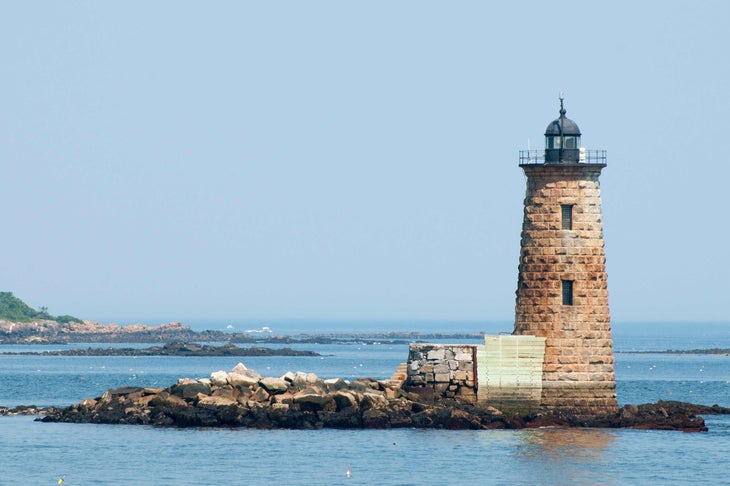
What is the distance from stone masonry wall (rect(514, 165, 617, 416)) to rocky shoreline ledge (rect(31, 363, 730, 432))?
0.95 meters

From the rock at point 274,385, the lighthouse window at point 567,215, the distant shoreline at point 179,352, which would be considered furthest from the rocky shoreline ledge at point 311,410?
the distant shoreline at point 179,352

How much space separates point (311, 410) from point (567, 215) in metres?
9.86

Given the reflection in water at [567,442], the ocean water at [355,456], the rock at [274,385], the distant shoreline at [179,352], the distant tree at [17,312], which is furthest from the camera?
the distant tree at [17,312]

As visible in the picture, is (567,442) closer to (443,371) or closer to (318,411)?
(443,371)

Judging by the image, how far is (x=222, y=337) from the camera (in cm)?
17412

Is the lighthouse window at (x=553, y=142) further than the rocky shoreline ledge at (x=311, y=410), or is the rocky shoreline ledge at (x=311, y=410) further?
the lighthouse window at (x=553, y=142)

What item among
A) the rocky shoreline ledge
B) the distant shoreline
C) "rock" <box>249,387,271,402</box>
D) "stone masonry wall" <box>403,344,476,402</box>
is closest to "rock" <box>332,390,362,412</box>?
the rocky shoreline ledge

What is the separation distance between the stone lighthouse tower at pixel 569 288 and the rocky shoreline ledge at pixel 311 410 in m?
0.95

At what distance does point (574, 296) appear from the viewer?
45.2 meters

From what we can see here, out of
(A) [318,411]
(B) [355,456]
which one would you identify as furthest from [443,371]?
(B) [355,456]

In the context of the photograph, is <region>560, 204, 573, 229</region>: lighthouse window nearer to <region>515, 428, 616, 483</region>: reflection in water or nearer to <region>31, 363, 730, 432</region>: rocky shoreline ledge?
<region>31, 363, 730, 432</region>: rocky shoreline ledge

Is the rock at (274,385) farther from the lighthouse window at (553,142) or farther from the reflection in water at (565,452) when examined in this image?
the lighthouse window at (553,142)

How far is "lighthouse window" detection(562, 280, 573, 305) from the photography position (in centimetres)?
4534

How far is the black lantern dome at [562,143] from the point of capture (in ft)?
150
